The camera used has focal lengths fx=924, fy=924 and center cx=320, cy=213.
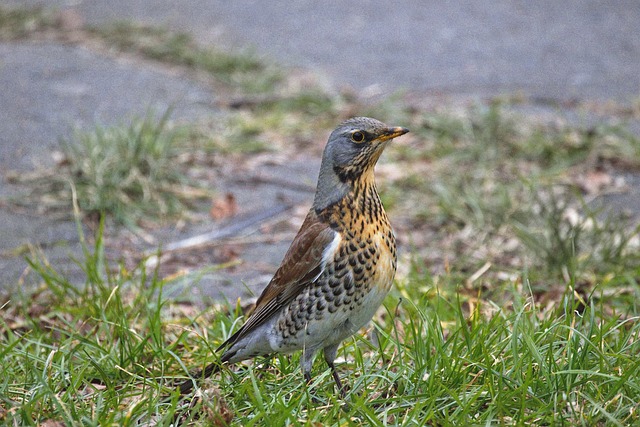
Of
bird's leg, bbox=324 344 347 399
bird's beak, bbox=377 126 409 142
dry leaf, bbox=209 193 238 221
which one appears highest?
bird's beak, bbox=377 126 409 142

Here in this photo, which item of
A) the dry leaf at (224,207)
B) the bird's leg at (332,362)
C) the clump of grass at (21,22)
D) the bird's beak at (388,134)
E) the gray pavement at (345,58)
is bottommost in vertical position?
the dry leaf at (224,207)

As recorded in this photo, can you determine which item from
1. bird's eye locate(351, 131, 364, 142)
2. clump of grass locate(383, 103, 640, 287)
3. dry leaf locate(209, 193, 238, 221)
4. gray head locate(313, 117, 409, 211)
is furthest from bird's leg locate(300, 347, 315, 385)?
dry leaf locate(209, 193, 238, 221)

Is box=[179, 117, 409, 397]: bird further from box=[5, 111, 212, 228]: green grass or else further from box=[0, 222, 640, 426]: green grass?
box=[5, 111, 212, 228]: green grass

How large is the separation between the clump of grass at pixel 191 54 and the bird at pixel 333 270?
4.69 metres

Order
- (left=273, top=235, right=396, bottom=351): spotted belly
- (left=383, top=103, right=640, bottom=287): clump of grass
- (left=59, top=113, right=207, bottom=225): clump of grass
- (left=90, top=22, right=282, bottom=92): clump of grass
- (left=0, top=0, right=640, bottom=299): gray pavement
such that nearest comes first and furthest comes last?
(left=273, top=235, right=396, bottom=351): spotted belly
(left=383, top=103, right=640, bottom=287): clump of grass
(left=59, top=113, right=207, bottom=225): clump of grass
(left=0, top=0, right=640, bottom=299): gray pavement
(left=90, top=22, right=282, bottom=92): clump of grass

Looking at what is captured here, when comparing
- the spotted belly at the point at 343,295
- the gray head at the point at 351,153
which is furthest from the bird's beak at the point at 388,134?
the spotted belly at the point at 343,295

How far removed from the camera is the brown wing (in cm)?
360

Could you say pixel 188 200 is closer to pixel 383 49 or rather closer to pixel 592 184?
pixel 592 184

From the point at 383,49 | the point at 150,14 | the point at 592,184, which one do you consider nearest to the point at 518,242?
the point at 592,184

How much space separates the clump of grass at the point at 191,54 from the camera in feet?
27.9

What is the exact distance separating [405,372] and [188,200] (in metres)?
2.94

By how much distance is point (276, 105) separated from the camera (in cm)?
788

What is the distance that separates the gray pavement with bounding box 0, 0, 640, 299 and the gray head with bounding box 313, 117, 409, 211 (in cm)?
204

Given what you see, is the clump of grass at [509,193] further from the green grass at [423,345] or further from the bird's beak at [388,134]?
the bird's beak at [388,134]
